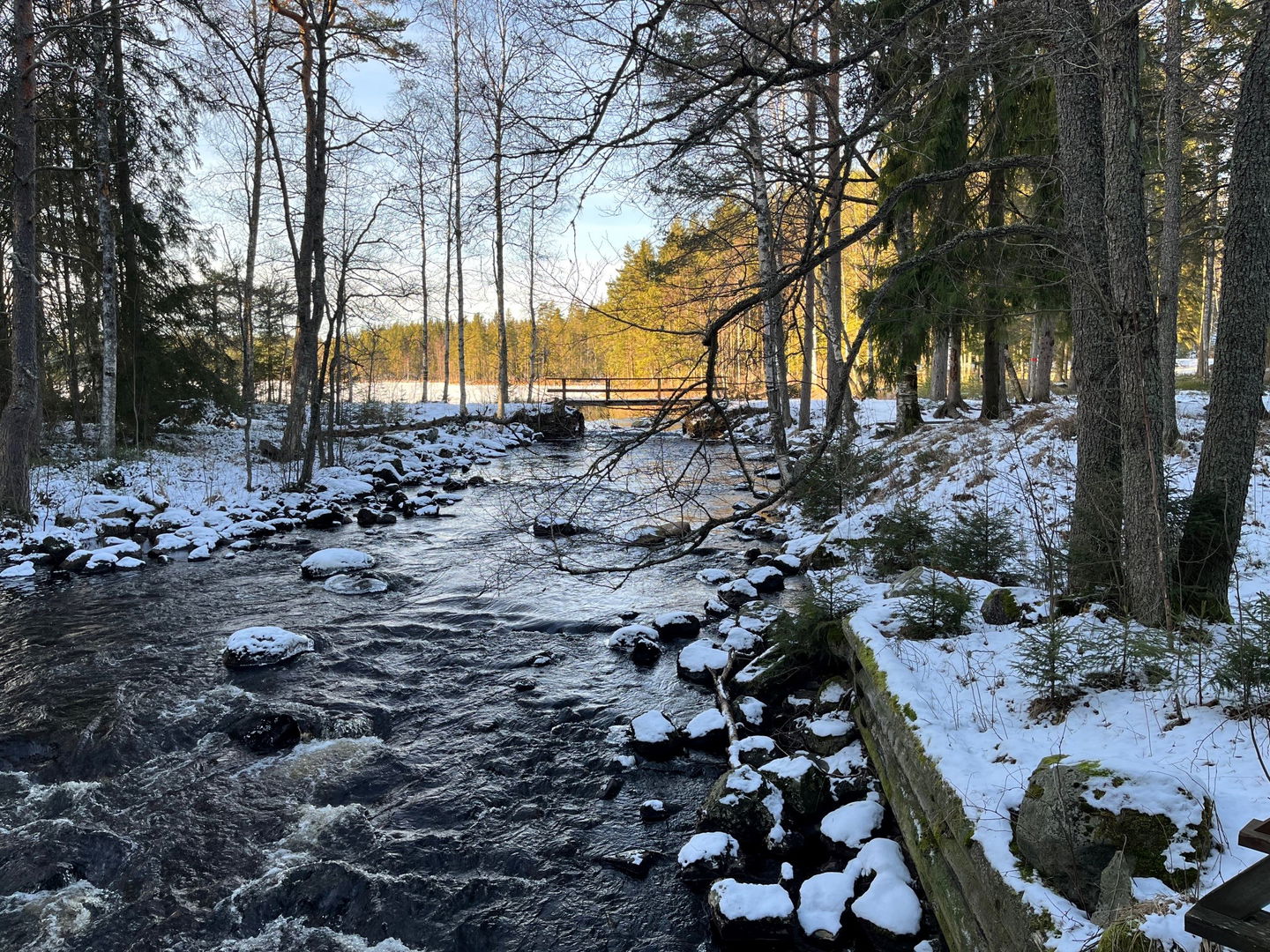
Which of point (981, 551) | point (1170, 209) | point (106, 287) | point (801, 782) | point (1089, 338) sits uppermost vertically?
point (1170, 209)

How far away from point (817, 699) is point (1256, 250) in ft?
13.5

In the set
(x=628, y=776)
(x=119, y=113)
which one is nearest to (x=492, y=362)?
(x=119, y=113)

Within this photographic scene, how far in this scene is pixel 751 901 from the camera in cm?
380

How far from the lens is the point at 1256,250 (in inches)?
166

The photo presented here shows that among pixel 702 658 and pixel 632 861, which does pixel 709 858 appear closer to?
pixel 632 861

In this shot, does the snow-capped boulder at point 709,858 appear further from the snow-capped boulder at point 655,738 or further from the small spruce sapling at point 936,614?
the small spruce sapling at point 936,614

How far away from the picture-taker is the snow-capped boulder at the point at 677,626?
7.86 metres

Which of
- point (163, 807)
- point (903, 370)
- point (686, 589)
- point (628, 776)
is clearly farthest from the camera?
point (903, 370)

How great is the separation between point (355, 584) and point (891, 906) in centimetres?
773

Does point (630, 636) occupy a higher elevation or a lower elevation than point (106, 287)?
lower

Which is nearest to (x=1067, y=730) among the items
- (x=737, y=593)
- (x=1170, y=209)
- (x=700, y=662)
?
(x=700, y=662)

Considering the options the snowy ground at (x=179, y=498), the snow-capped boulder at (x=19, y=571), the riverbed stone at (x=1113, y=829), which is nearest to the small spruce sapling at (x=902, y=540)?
the riverbed stone at (x=1113, y=829)

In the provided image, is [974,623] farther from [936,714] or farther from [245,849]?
[245,849]

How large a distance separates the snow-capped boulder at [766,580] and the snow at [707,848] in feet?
15.4
